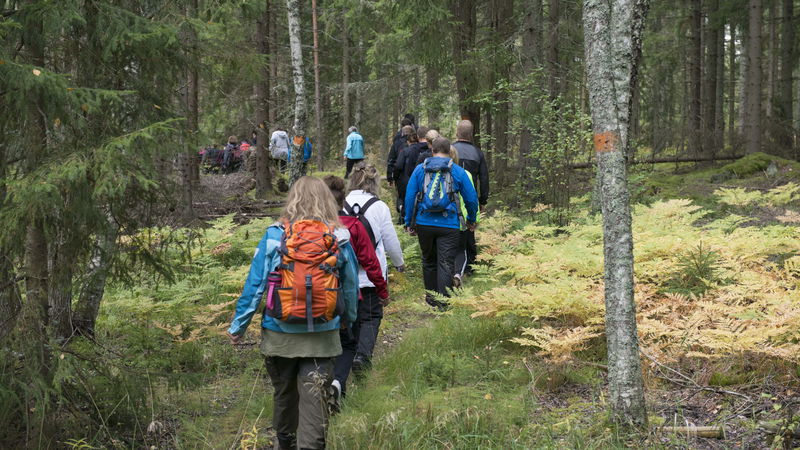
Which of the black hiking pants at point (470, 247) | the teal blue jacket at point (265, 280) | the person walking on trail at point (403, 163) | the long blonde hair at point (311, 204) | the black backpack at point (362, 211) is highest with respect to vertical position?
the person walking on trail at point (403, 163)

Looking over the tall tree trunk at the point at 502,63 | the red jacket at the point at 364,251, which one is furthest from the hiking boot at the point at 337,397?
the tall tree trunk at the point at 502,63

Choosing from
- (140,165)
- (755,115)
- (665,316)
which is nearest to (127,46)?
(140,165)

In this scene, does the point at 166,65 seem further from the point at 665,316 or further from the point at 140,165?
the point at 665,316

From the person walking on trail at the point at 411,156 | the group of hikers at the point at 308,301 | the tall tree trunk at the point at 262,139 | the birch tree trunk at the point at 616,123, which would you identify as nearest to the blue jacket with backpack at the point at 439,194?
the group of hikers at the point at 308,301

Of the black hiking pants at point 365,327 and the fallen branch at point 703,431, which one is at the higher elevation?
the black hiking pants at point 365,327

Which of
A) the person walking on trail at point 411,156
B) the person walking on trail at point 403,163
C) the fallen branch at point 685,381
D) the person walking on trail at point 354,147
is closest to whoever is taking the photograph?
the fallen branch at point 685,381

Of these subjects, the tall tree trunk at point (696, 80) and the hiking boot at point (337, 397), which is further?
the tall tree trunk at point (696, 80)

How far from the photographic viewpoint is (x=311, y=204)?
13.7ft

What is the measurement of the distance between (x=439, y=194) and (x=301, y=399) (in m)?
3.99

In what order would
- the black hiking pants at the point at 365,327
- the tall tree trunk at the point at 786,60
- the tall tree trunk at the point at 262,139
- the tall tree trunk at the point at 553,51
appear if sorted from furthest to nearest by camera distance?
the tall tree trunk at the point at 786,60
the tall tree trunk at the point at 262,139
the tall tree trunk at the point at 553,51
the black hiking pants at the point at 365,327

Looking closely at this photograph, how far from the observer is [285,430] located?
4.34 metres

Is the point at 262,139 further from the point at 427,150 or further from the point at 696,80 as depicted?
the point at 696,80

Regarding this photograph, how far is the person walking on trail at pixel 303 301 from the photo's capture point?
12.8 feet

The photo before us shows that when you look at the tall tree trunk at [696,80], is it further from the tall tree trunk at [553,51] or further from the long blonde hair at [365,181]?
the long blonde hair at [365,181]
